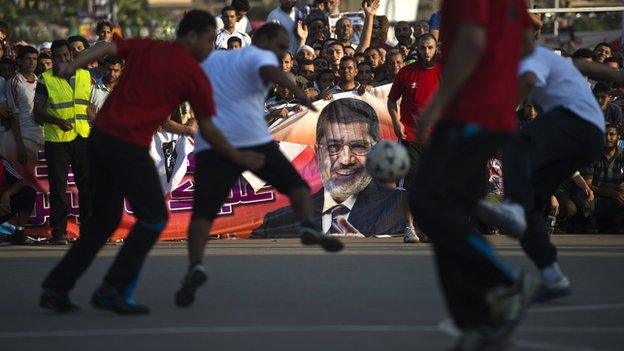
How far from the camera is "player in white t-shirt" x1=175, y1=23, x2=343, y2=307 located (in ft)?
30.3

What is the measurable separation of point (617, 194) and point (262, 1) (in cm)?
6494

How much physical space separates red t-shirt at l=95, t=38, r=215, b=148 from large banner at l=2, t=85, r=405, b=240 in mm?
6303

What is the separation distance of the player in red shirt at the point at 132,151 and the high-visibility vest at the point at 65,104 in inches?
221

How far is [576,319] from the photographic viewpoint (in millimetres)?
8484

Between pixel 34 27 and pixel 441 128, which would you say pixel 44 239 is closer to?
pixel 441 128

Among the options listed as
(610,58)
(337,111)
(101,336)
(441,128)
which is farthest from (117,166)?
(610,58)

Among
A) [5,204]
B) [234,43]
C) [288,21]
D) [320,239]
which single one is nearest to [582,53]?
[234,43]

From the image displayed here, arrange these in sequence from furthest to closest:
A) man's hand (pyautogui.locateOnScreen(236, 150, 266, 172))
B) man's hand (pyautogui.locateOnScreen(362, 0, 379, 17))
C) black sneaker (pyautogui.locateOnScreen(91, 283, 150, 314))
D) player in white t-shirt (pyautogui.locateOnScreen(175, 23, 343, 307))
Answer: man's hand (pyautogui.locateOnScreen(362, 0, 379, 17)) < player in white t-shirt (pyautogui.locateOnScreen(175, 23, 343, 307)) < man's hand (pyautogui.locateOnScreen(236, 150, 266, 172)) < black sneaker (pyautogui.locateOnScreen(91, 283, 150, 314))

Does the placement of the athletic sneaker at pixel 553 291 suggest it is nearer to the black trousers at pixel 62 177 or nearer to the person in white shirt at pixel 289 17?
the black trousers at pixel 62 177

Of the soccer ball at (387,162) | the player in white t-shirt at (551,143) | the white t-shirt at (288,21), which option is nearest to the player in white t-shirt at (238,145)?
the soccer ball at (387,162)

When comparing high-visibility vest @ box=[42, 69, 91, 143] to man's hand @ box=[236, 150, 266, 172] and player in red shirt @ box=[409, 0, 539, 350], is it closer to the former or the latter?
man's hand @ box=[236, 150, 266, 172]

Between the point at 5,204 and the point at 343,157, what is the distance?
3.65 m

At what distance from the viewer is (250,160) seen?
9078 mm

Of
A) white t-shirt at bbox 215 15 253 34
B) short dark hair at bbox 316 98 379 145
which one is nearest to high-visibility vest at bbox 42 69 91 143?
short dark hair at bbox 316 98 379 145
